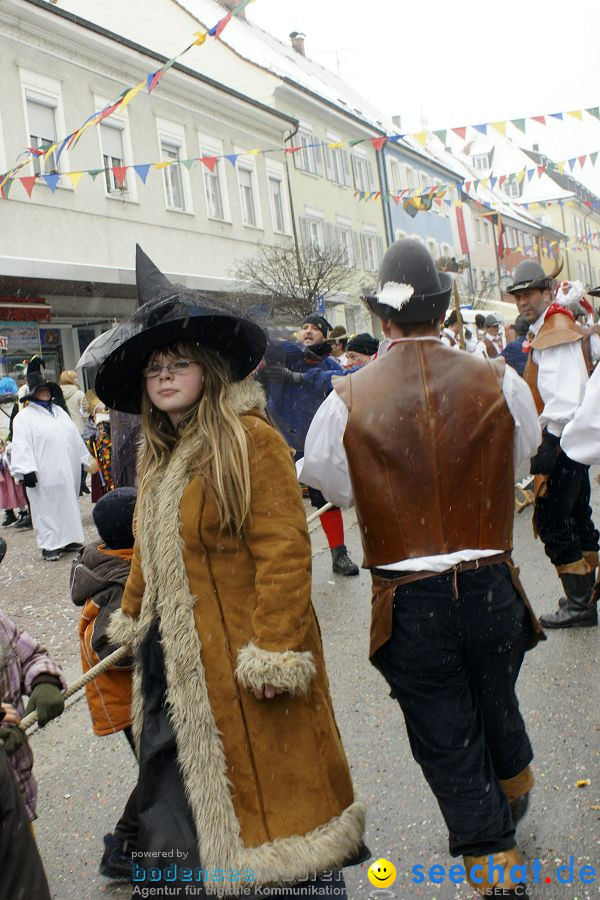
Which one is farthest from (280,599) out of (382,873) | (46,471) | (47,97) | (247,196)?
(247,196)

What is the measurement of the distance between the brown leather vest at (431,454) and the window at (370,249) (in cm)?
3193

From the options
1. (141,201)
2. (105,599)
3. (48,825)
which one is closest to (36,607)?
(48,825)

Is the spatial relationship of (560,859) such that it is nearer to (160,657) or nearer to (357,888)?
(357,888)

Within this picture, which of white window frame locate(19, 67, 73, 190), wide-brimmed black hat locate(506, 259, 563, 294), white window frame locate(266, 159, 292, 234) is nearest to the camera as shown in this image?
wide-brimmed black hat locate(506, 259, 563, 294)

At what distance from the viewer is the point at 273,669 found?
2.37 metres

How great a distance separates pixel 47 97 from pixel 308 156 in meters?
12.8

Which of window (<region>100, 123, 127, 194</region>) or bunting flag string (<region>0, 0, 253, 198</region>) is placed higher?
window (<region>100, 123, 127, 194</region>)

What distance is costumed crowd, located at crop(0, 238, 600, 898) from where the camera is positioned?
243 cm

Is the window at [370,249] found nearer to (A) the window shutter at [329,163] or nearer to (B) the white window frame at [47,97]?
(A) the window shutter at [329,163]

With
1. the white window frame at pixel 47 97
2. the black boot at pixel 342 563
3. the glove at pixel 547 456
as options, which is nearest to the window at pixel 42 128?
the white window frame at pixel 47 97

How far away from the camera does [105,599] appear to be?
317cm

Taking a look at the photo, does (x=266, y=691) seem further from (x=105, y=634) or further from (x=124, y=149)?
(x=124, y=149)

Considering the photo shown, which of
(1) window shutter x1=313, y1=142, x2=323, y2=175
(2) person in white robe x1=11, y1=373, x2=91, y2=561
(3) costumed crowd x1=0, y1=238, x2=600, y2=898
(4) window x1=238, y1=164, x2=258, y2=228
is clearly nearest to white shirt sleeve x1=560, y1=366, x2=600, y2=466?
(3) costumed crowd x1=0, y1=238, x2=600, y2=898

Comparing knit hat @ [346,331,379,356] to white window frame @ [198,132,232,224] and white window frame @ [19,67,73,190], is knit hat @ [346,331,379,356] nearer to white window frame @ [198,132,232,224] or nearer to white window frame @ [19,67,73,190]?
white window frame @ [19,67,73,190]
